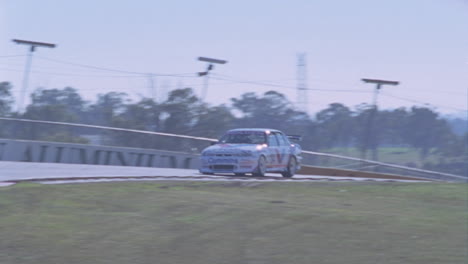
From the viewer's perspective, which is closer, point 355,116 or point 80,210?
point 80,210

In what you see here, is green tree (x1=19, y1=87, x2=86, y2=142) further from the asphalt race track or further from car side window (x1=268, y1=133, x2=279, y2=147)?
car side window (x1=268, y1=133, x2=279, y2=147)

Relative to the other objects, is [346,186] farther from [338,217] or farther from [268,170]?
[338,217]

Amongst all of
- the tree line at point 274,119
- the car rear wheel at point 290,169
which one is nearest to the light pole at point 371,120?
the tree line at point 274,119

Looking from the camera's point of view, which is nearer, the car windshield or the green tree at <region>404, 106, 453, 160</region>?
the car windshield

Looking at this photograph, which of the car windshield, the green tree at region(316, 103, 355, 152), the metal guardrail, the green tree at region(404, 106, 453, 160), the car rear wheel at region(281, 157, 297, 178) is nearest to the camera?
the car windshield

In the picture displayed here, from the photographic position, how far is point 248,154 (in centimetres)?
2105

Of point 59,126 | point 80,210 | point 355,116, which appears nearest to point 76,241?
point 80,210

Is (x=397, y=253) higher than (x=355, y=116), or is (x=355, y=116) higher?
(x=355, y=116)

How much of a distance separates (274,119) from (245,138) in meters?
28.1

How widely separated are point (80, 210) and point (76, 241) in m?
2.08

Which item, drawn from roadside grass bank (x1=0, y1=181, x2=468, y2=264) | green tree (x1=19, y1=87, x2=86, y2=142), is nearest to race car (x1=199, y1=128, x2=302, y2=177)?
roadside grass bank (x1=0, y1=181, x2=468, y2=264)

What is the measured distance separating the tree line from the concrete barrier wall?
1273 centimetres

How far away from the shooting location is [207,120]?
157 ft

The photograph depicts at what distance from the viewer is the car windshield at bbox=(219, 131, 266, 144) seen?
71.8 ft
